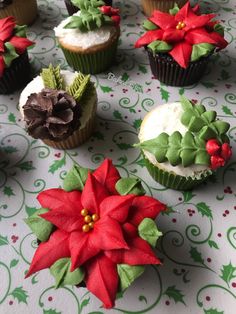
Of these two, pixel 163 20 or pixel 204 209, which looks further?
pixel 163 20

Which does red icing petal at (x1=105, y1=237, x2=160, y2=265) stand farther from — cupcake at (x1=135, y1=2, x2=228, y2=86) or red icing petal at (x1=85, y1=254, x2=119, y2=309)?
cupcake at (x1=135, y1=2, x2=228, y2=86)

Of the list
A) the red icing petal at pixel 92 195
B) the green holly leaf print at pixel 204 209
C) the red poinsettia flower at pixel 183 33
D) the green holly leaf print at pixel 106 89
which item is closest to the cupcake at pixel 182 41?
the red poinsettia flower at pixel 183 33

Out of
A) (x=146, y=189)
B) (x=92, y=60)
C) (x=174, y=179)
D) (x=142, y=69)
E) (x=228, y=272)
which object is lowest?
(x=228, y=272)

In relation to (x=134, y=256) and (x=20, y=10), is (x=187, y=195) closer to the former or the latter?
(x=134, y=256)

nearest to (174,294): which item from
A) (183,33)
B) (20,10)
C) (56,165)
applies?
(56,165)

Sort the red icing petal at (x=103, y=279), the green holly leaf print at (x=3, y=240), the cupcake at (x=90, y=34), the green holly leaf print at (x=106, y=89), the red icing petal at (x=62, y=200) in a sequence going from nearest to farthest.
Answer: the red icing petal at (x=103, y=279) < the red icing petal at (x=62, y=200) < the green holly leaf print at (x=3, y=240) < the cupcake at (x=90, y=34) < the green holly leaf print at (x=106, y=89)

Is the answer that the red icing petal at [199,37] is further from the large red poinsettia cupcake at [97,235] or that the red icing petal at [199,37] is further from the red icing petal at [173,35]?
the large red poinsettia cupcake at [97,235]
